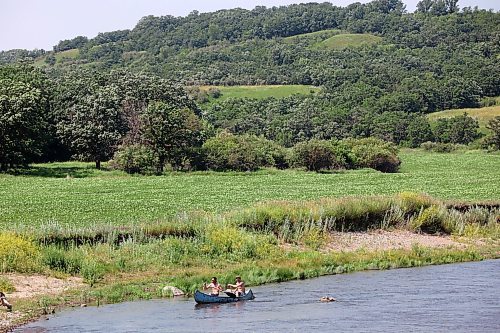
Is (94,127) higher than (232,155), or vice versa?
(94,127)

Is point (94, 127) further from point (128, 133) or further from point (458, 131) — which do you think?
point (458, 131)

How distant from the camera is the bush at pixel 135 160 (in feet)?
340

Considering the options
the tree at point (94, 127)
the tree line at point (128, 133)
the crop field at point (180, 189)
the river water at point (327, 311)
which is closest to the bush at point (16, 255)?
the river water at point (327, 311)

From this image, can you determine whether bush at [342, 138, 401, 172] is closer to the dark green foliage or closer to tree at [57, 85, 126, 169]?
tree at [57, 85, 126, 169]

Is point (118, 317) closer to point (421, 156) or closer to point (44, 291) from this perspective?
point (44, 291)

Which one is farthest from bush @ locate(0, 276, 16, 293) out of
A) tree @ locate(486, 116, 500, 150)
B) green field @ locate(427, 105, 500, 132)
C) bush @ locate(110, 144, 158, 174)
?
green field @ locate(427, 105, 500, 132)

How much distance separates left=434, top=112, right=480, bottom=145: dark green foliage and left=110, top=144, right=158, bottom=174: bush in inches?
2642

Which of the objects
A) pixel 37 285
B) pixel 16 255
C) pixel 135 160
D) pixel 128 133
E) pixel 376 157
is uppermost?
pixel 128 133

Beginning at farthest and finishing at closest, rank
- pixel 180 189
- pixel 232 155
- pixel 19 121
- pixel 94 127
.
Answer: pixel 232 155
pixel 94 127
pixel 19 121
pixel 180 189

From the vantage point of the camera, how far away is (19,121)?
96.5 metres

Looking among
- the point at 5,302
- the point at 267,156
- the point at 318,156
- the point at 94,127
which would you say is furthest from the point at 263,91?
the point at 5,302

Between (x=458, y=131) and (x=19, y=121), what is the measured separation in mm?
86507

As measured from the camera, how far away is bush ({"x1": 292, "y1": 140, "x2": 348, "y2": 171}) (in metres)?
113

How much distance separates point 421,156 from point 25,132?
66.2 metres
